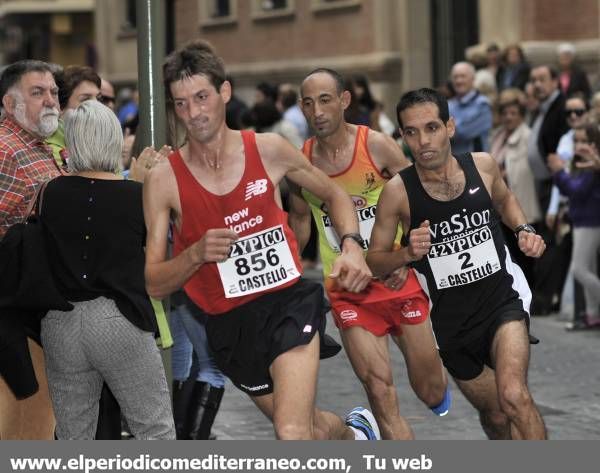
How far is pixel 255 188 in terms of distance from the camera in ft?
23.9

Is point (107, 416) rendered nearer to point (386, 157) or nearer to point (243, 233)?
point (243, 233)

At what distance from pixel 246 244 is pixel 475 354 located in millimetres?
1600

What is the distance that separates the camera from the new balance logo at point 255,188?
729 cm

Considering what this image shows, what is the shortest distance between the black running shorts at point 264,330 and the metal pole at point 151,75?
1.12 m

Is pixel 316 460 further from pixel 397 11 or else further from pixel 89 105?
pixel 397 11

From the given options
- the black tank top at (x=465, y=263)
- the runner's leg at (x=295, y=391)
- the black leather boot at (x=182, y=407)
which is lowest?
the black leather boot at (x=182, y=407)

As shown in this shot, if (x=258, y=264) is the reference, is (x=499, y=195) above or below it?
above

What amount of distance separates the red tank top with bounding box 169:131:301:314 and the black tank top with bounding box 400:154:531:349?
95cm

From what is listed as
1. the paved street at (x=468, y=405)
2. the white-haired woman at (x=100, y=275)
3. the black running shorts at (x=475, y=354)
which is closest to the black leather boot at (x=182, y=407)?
the paved street at (x=468, y=405)

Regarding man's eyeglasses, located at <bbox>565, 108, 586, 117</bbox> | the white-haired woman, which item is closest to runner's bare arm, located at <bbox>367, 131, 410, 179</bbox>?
the white-haired woman

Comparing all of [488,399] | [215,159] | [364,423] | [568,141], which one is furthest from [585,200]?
[215,159]

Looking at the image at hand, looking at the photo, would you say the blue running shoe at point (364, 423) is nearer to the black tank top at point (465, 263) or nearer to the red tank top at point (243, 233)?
the black tank top at point (465, 263)

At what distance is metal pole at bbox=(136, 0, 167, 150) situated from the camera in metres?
8.27

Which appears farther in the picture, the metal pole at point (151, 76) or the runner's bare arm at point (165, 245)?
the metal pole at point (151, 76)
